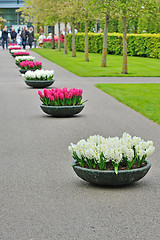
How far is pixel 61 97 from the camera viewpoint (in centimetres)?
1159

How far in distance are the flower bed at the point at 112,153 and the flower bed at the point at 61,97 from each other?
546 cm

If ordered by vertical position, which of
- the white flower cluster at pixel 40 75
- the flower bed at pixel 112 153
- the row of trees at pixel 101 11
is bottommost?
the white flower cluster at pixel 40 75

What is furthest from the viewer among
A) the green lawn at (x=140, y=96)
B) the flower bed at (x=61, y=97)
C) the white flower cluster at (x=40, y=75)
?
the white flower cluster at (x=40, y=75)

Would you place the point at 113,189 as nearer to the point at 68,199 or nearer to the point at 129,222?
the point at 68,199

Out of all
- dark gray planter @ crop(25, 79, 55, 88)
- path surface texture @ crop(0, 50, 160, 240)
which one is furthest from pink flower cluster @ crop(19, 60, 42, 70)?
path surface texture @ crop(0, 50, 160, 240)

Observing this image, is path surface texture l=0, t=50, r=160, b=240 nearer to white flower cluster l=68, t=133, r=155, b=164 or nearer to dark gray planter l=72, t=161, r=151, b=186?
dark gray planter l=72, t=161, r=151, b=186

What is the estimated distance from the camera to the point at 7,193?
584 cm

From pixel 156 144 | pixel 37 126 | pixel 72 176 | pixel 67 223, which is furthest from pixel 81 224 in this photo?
pixel 37 126

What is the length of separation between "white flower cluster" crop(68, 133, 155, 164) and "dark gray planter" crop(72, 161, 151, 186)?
0.42ft

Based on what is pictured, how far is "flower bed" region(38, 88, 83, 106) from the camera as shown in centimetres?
1158

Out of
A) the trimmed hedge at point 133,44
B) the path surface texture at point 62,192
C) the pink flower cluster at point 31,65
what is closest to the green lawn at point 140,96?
the path surface texture at point 62,192

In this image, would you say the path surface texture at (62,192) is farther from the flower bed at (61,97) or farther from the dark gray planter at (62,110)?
the flower bed at (61,97)

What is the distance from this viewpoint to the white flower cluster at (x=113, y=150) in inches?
229

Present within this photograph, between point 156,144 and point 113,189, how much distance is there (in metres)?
2.78
